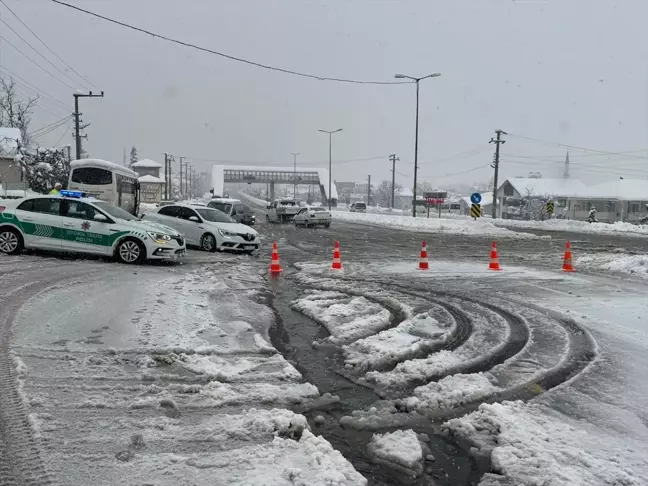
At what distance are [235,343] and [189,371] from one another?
111 centimetres

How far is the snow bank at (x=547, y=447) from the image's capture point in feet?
11.4

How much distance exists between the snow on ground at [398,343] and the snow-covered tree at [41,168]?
1777 inches

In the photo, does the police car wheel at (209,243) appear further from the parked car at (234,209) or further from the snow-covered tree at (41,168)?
the snow-covered tree at (41,168)

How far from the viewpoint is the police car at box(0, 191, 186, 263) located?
488 inches

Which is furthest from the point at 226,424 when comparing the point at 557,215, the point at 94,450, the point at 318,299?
the point at 557,215

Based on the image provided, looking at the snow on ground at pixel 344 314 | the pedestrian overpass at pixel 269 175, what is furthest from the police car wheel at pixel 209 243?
the pedestrian overpass at pixel 269 175

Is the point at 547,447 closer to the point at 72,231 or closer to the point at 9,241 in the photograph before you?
the point at 72,231

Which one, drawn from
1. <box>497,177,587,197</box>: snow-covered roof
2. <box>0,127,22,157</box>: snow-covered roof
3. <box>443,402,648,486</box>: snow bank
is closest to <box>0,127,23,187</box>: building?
<box>0,127,22,157</box>: snow-covered roof

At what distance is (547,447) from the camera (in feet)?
12.6

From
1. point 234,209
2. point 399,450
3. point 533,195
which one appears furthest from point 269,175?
point 399,450

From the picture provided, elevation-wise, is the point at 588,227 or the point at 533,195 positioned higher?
the point at 533,195

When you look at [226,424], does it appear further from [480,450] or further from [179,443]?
[480,450]

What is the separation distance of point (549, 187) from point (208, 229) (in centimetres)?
6971

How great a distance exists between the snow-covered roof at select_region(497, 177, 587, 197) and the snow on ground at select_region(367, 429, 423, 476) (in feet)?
242
